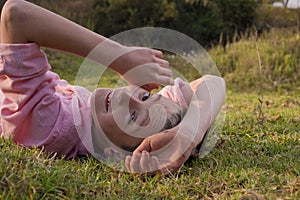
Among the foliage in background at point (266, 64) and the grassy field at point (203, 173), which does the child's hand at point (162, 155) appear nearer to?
the grassy field at point (203, 173)

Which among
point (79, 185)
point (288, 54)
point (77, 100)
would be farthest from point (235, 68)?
point (79, 185)

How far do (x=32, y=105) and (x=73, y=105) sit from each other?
26cm

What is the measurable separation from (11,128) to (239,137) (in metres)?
1.30

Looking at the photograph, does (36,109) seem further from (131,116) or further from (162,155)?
(162,155)

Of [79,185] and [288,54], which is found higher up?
[79,185]

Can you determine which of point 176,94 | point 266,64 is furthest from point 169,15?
point 176,94

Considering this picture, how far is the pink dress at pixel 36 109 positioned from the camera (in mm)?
1990

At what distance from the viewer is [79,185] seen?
→ 61.7 inches

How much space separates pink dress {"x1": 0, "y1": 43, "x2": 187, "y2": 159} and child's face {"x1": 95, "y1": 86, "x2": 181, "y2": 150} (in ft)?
0.47

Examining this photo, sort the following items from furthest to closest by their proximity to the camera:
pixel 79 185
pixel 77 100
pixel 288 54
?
pixel 288 54, pixel 77 100, pixel 79 185

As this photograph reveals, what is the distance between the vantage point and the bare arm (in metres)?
1.98

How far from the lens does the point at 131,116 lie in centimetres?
208

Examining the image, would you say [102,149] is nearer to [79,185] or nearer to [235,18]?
[79,185]

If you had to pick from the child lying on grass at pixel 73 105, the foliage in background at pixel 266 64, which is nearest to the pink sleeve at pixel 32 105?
the child lying on grass at pixel 73 105
